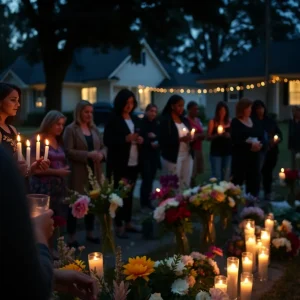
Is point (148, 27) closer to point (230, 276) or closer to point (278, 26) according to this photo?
point (230, 276)

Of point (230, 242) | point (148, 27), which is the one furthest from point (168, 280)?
point (148, 27)

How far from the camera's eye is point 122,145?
242 inches

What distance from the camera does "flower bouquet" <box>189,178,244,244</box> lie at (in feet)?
15.7

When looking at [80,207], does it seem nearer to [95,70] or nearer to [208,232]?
[208,232]

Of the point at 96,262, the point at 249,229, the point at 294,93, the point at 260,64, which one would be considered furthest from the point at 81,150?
the point at 260,64

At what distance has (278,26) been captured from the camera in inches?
1849

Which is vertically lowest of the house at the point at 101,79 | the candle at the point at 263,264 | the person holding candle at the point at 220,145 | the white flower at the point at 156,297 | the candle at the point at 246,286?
the candle at the point at 263,264

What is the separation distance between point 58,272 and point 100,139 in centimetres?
399

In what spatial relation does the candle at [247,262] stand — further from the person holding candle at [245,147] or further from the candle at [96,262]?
the person holding candle at [245,147]

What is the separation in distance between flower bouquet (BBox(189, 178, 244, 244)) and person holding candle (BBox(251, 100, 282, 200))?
254cm

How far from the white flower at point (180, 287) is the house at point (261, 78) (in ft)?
82.4

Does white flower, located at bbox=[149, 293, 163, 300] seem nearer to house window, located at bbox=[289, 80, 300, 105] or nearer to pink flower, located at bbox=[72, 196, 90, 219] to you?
pink flower, located at bbox=[72, 196, 90, 219]

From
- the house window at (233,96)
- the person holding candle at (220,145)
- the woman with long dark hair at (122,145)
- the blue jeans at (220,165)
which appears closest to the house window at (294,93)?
the house window at (233,96)

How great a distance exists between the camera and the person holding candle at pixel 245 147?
706 centimetres
